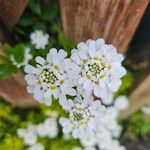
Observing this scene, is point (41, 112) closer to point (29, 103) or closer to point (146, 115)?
point (29, 103)

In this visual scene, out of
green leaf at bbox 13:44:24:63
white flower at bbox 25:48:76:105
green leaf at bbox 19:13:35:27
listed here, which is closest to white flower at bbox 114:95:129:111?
green leaf at bbox 19:13:35:27

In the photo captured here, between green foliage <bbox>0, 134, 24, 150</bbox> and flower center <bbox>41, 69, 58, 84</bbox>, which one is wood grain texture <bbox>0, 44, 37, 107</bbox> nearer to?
green foliage <bbox>0, 134, 24, 150</bbox>

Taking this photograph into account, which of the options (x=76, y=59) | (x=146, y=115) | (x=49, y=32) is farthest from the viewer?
(x=146, y=115)

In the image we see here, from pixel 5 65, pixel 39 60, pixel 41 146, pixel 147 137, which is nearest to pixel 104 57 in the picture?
pixel 39 60

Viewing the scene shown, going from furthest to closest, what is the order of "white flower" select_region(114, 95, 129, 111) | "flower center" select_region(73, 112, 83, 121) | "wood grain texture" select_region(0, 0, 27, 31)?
"white flower" select_region(114, 95, 129, 111)
"wood grain texture" select_region(0, 0, 27, 31)
"flower center" select_region(73, 112, 83, 121)

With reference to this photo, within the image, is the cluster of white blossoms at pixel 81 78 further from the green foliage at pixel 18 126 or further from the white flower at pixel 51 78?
the green foliage at pixel 18 126

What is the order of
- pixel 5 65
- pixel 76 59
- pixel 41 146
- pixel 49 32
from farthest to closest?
pixel 41 146, pixel 49 32, pixel 5 65, pixel 76 59

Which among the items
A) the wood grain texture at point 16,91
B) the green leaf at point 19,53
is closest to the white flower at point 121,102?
the wood grain texture at point 16,91
